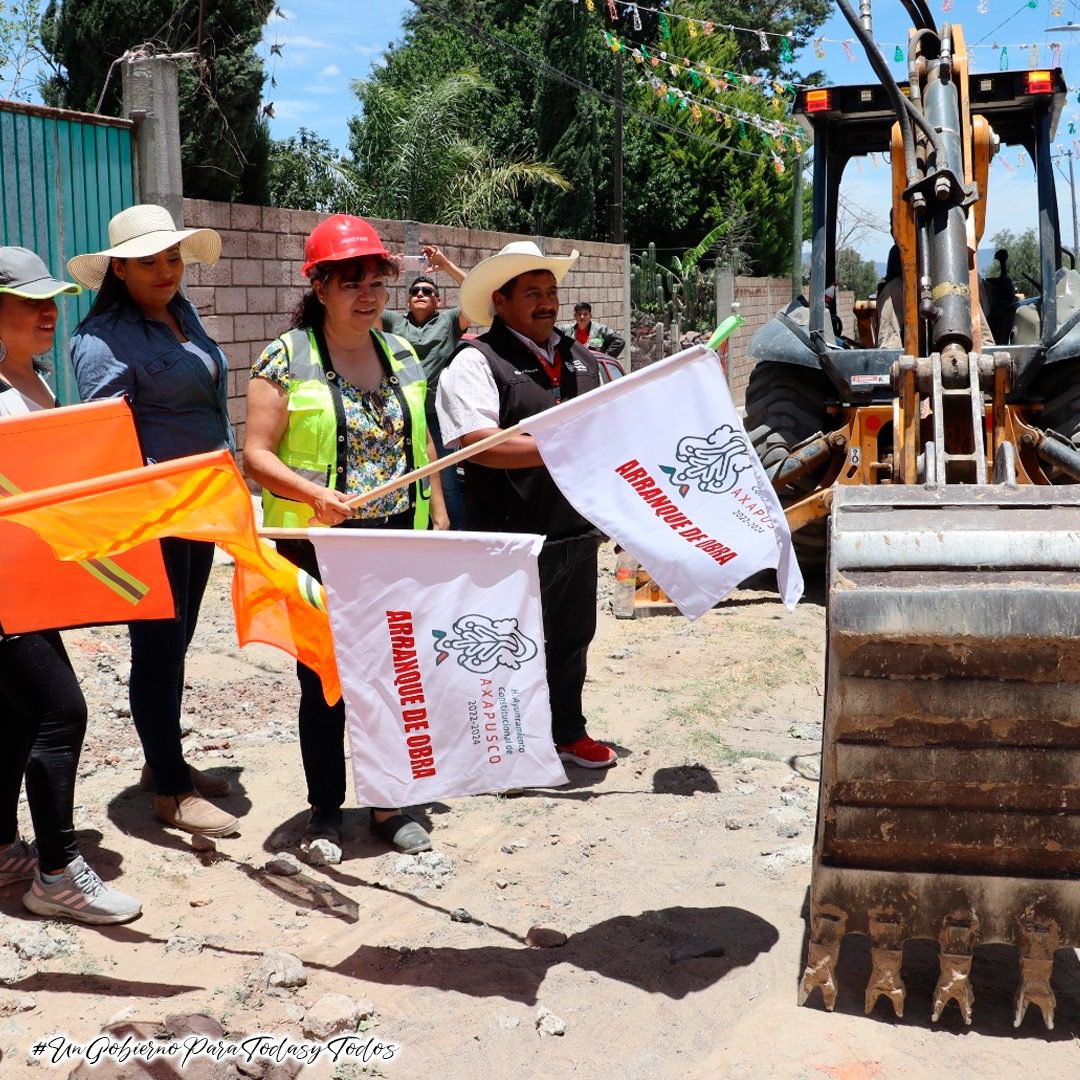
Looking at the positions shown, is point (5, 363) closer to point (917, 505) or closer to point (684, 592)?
point (684, 592)

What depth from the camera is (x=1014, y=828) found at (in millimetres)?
2873

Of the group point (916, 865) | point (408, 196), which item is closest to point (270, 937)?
point (916, 865)

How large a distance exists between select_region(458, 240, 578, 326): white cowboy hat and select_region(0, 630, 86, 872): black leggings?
1745 mm

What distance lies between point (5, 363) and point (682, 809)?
253 cm

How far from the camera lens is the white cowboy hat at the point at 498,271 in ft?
13.9

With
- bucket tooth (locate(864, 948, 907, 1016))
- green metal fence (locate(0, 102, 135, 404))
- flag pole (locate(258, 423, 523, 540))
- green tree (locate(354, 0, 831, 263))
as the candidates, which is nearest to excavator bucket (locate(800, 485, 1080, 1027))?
bucket tooth (locate(864, 948, 907, 1016))

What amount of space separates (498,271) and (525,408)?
451 millimetres

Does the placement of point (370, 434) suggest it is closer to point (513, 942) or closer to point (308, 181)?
point (513, 942)

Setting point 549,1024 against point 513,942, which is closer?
point 549,1024

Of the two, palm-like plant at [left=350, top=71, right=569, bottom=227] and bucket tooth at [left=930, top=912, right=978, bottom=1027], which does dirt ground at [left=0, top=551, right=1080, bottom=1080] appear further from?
palm-like plant at [left=350, top=71, right=569, bottom=227]

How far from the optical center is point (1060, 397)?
262 inches

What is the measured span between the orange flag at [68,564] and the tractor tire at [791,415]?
4.22 m

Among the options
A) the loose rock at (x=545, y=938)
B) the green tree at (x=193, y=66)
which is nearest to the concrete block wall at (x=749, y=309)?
the green tree at (x=193, y=66)

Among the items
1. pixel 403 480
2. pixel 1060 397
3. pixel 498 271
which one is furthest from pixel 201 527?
pixel 1060 397
